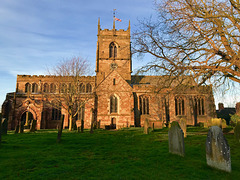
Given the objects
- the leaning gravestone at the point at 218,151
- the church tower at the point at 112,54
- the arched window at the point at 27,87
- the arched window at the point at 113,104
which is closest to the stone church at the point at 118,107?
the arched window at the point at 113,104

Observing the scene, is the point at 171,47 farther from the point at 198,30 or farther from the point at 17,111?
the point at 17,111

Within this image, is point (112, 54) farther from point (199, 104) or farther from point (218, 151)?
point (218, 151)

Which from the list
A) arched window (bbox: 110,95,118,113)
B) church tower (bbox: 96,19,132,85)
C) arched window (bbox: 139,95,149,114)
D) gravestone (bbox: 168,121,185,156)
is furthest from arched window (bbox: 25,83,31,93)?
gravestone (bbox: 168,121,185,156)

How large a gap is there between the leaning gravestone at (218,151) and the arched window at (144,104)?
2288 centimetres

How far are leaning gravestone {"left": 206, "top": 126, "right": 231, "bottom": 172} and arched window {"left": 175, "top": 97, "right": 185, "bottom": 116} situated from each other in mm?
25212

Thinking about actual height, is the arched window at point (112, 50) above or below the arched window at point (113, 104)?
above

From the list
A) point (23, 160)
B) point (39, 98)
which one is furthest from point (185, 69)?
point (39, 98)

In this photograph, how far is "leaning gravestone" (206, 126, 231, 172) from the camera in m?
4.45

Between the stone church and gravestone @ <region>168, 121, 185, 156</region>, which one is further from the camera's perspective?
the stone church

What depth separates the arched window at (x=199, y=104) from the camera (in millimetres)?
29359

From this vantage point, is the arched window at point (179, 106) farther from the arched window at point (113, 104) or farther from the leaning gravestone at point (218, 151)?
the leaning gravestone at point (218, 151)

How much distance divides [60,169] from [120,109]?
21.7 m

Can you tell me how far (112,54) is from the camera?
117 feet

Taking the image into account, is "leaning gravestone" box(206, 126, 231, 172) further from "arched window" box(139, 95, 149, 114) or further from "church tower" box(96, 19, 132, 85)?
"church tower" box(96, 19, 132, 85)
